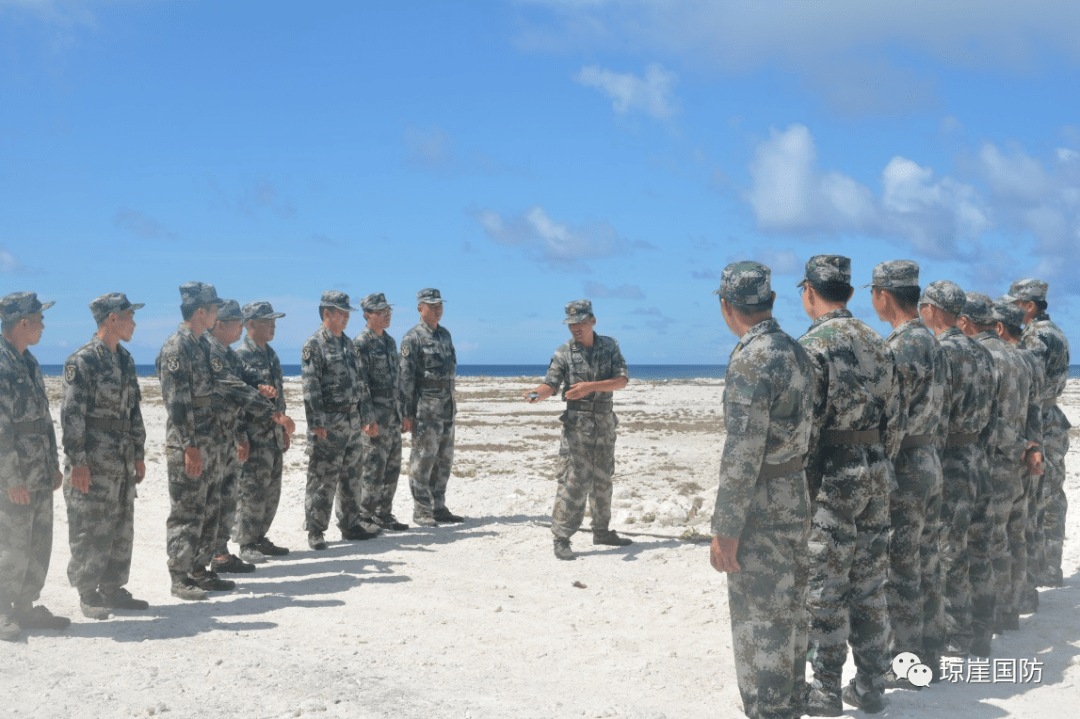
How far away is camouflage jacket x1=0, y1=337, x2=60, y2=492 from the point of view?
252 inches

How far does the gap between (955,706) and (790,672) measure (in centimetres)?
145

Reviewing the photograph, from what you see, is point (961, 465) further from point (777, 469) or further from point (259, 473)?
point (259, 473)

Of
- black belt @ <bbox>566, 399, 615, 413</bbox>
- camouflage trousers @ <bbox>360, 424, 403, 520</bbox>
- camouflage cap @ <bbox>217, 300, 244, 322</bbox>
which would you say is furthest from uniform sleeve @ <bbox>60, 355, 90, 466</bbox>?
black belt @ <bbox>566, 399, 615, 413</bbox>

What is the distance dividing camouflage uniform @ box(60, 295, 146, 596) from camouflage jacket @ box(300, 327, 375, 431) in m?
2.78

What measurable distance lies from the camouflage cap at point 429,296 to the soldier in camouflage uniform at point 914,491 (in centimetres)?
674

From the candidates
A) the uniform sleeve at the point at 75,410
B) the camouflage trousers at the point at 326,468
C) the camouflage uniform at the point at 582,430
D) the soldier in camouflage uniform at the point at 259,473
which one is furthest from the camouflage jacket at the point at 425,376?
the uniform sleeve at the point at 75,410

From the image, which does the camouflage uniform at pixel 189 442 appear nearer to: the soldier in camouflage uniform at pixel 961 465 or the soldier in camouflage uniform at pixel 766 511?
the soldier in camouflage uniform at pixel 766 511

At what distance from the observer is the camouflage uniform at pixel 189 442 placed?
7480mm

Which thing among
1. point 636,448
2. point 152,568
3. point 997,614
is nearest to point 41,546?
point 152,568

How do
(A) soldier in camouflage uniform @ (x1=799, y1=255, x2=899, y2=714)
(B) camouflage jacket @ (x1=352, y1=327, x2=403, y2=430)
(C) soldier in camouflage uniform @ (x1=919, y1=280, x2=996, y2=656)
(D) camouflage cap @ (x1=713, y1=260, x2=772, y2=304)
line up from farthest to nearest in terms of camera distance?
(B) camouflage jacket @ (x1=352, y1=327, x2=403, y2=430), (C) soldier in camouflage uniform @ (x1=919, y1=280, x2=996, y2=656), (A) soldier in camouflage uniform @ (x1=799, y1=255, x2=899, y2=714), (D) camouflage cap @ (x1=713, y1=260, x2=772, y2=304)

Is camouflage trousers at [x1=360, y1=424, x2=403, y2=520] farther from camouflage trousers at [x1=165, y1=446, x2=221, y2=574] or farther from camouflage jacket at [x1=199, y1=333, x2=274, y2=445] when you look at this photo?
camouflage trousers at [x1=165, y1=446, x2=221, y2=574]

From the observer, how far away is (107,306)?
7133mm

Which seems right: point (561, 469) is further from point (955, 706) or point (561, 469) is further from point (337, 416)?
point (955, 706)

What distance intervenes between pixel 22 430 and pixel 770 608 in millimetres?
5887
